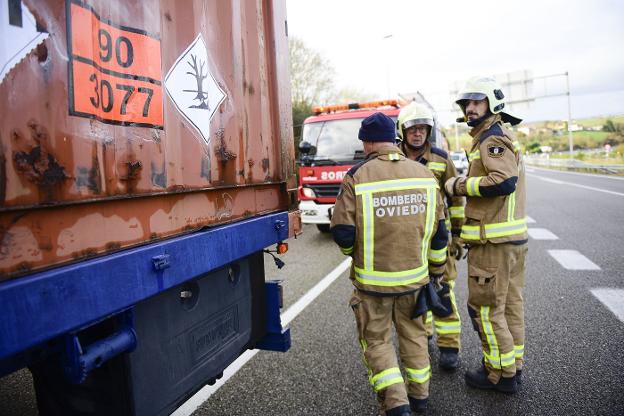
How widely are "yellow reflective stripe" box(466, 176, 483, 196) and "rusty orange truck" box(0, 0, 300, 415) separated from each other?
131 centimetres

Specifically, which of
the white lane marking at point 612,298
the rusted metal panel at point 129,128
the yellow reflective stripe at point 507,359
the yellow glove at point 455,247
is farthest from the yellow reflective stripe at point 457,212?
the white lane marking at point 612,298

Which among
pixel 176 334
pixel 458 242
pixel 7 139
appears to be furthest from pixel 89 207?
pixel 458 242

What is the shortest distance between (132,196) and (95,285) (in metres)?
0.40

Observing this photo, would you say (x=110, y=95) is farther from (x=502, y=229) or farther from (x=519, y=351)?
(x=519, y=351)

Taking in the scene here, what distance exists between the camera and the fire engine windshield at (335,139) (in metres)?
7.87

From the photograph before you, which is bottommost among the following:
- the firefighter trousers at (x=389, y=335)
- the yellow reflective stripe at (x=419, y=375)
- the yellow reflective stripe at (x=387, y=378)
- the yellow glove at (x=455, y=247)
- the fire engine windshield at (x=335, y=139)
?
the yellow reflective stripe at (x=419, y=375)

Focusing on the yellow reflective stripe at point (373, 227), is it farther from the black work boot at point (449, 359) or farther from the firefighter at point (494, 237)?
the black work boot at point (449, 359)

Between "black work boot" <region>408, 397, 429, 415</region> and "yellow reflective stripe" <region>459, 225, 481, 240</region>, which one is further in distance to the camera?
"yellow reflective stripe" <region>459, 225, 481, 240</region>

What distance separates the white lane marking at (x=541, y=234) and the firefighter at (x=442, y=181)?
18.0 ft

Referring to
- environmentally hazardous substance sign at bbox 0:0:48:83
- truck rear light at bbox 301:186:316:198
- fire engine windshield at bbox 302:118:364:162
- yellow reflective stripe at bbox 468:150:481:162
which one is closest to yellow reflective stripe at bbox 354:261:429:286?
yellow reflective stripe at bbox 468:150:481:162

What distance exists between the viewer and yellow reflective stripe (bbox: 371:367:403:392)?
231 centimetres

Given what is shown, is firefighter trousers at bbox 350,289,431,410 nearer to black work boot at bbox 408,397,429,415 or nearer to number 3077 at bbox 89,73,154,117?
black work boot at bbox 408,397,429,415

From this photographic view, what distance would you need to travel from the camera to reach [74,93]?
1370 millimetres

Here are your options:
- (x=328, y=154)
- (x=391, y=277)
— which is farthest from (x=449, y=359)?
(x=328, y=154)
